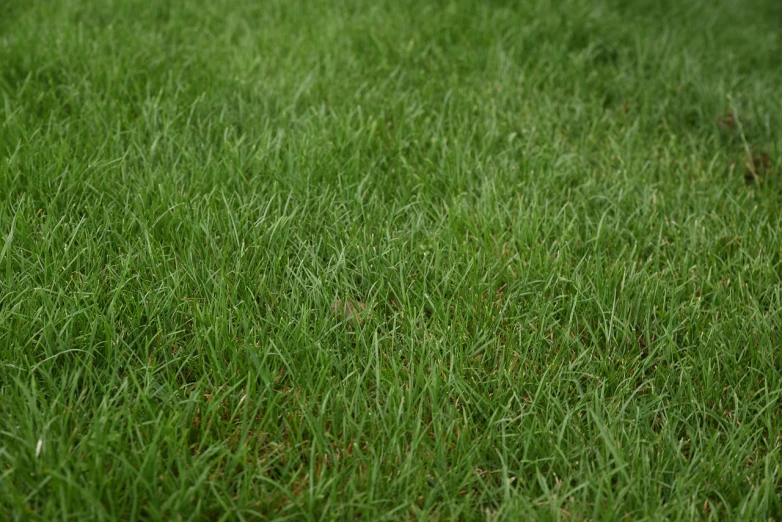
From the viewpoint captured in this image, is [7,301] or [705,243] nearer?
[7,301]

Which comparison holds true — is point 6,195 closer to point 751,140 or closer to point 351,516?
point 351,516

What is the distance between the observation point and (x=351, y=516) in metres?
1.74

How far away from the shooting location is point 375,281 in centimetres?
237

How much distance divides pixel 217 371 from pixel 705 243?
5.79 ft

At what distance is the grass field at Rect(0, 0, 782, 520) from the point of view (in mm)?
1815

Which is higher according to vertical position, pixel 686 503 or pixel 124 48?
pixel 124 48

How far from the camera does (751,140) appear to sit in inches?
141

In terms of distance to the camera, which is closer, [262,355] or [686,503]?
[686,503]

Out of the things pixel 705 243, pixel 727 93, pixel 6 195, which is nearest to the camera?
pixel 6 195

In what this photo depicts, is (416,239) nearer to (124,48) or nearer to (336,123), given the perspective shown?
(336,123)

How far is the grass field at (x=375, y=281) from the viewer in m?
1.82

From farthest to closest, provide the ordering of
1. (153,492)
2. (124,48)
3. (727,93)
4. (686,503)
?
(727,93) < (124,48) < (686,503) < (153,492)

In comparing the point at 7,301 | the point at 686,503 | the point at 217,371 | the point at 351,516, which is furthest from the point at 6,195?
the point at 686,503

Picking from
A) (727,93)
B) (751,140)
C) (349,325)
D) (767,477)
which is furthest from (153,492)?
(727,93)
